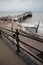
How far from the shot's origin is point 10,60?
184 inches

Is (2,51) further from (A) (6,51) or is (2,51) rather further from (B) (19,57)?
(B) (19,57)

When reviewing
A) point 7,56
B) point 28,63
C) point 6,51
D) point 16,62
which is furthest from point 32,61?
point 6,51

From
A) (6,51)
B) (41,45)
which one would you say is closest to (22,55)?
(6,51)

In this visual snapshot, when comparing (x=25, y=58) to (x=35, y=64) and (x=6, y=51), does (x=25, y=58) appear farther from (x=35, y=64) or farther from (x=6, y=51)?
(x=6, y=51)

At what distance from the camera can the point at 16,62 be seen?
176 inches

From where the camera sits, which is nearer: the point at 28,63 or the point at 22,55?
the point at 28,63

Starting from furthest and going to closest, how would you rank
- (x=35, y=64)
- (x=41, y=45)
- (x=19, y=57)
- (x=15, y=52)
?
(x=41, y=45) → (x=15, y=52) → (x=19, y=57) → (x=35, y=64)

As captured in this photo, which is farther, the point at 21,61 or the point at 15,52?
the point at 15,52

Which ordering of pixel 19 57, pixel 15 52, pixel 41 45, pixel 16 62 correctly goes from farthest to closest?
pixel 41 45
pixel 15 52
pixel 19 57
pixel 16 62

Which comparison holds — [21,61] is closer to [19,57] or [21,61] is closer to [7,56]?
[19,57]

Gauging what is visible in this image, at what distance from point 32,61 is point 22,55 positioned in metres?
0.68

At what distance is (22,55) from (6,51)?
0.94 m

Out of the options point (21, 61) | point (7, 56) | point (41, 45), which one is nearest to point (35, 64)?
point (21, 61)

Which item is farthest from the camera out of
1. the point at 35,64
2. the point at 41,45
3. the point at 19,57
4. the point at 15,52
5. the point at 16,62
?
the point at 41,45
